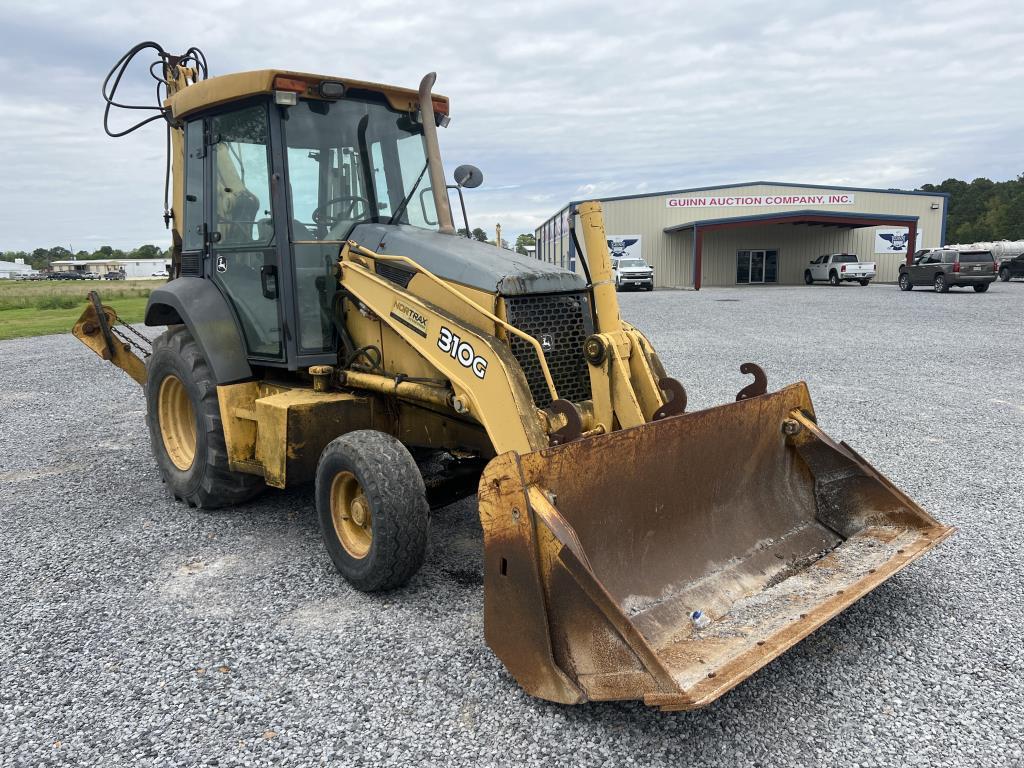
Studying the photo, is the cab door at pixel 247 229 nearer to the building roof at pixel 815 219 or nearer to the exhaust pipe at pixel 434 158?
the exhaust pipe at pixel 434 158

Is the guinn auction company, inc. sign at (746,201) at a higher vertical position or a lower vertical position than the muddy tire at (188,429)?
higher

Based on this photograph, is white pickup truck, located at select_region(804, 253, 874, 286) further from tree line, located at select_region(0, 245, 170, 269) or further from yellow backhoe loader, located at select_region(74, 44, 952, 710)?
tree line, located at select_region(0, 245, 170, 269)

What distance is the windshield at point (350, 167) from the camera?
178 inches

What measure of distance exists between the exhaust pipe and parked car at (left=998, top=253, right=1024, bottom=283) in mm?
37462

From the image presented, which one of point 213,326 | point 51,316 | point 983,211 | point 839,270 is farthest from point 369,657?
point 983,211

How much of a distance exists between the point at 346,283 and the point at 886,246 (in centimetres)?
4066

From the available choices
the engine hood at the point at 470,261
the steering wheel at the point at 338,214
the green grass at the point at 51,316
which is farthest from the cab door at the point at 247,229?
the green grass at the point at 51,316

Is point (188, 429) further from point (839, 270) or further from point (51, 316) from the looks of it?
point (839, 270)

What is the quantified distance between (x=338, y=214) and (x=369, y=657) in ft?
8.90

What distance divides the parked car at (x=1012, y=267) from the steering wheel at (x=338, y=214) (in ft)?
124

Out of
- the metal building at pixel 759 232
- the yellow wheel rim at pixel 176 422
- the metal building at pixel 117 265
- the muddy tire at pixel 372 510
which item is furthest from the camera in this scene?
the metal building at pixel 117 265

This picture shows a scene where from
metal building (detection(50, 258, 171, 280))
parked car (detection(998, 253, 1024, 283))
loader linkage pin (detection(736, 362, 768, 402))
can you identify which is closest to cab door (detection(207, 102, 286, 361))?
loader linkage pin (detection(736, 362, 768, 402))

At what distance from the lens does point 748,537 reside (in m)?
3.78

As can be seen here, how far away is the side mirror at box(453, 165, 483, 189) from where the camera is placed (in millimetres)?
5004
